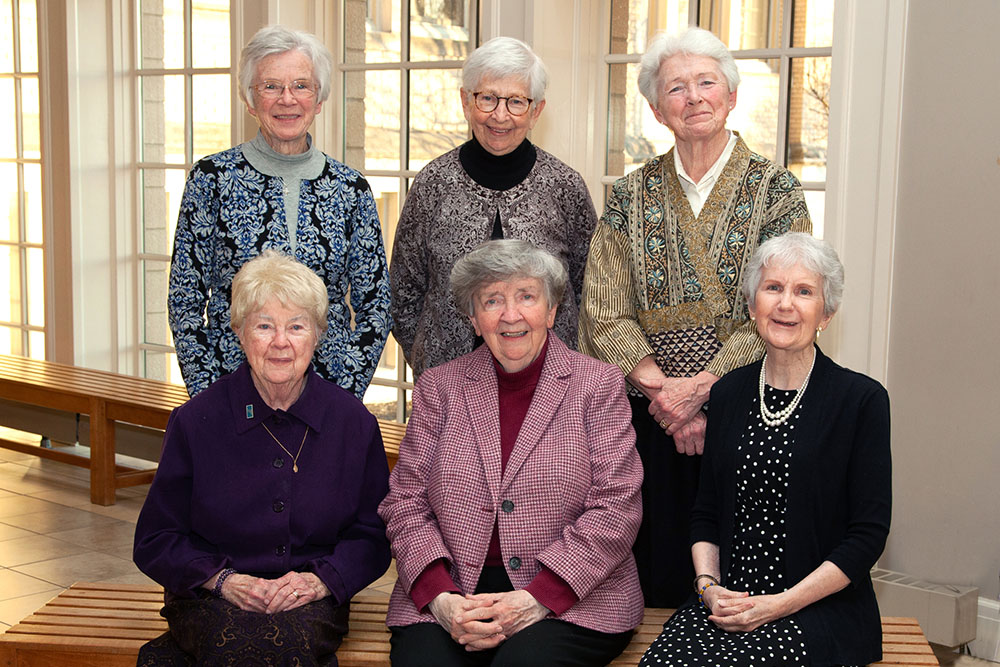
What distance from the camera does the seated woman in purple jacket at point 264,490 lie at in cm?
243

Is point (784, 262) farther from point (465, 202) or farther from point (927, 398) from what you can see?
point (927, 398)

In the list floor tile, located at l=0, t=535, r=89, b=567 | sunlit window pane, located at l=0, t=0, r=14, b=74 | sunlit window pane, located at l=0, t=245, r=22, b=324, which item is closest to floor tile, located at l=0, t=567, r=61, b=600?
floor tile, located at l=0, t=535, r=89, b=567

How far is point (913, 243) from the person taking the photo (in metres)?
3.45

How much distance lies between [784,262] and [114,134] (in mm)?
4902

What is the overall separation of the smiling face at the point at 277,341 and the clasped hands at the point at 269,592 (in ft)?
1.34

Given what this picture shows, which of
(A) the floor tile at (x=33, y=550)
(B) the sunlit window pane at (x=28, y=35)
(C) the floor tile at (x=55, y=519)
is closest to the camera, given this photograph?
(A) the floor tile at (x=33, y=550)

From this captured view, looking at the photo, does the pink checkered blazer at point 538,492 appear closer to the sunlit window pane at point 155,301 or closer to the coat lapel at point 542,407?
the coat lapel at point 542,407

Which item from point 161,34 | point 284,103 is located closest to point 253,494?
point 284,103

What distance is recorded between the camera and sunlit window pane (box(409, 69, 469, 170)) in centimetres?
486

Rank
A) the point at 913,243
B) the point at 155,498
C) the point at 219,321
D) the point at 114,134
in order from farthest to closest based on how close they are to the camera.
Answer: the point at 114,134 → the point at 913,243 → the point at 219,321 → the point at 155,498

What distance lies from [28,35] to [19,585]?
3777mm

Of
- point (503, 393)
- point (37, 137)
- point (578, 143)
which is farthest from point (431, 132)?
point (37, 137)

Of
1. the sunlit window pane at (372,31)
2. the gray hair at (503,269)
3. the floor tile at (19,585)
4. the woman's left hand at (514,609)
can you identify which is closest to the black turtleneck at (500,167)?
the gray hair at (503,269)

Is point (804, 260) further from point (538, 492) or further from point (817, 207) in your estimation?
point (817, 207)
